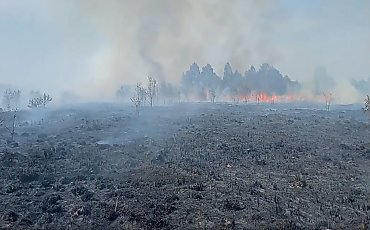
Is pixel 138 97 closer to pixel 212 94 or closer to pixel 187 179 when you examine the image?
pixel 212 94

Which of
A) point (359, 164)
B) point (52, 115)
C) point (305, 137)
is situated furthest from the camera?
point (52, 115)

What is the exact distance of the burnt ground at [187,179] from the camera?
29.6 meters

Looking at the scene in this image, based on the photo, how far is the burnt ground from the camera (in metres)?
29.6

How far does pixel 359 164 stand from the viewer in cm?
4497

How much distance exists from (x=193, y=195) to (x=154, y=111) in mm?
67291

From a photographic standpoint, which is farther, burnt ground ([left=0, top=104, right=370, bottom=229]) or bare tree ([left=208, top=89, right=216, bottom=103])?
bare tree ([left=208, top=89, right=216, bottom=103])

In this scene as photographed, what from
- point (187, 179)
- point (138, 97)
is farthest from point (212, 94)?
point (187, 179)

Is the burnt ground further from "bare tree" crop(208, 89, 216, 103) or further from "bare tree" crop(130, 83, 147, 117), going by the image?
"bare tree" crop(208, 89, 216, 103)

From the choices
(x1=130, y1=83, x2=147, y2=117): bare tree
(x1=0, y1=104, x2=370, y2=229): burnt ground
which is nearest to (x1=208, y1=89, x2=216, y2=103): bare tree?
(x1=130, y1=83, x2=147, y2=117): bare tree

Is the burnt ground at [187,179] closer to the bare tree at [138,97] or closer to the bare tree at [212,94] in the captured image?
the bare tree at [138,97]

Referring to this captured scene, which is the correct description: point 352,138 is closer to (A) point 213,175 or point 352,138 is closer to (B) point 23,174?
(A) point 213,175

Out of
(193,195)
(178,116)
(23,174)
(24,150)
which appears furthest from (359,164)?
(178,116)

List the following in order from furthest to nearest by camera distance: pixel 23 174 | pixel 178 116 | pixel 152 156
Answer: pixel 178 116 < pixel 152 156 < pixel 23 174

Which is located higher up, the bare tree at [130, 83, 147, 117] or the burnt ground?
the bare tree at [130, 83, 147, 117]
